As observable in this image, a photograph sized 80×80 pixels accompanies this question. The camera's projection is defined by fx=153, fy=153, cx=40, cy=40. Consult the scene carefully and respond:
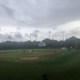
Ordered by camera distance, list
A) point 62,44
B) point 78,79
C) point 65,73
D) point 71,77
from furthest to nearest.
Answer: point 62,44 < point 65,73 < point 71,77 < point 78,79

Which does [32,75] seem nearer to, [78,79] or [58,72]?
[58,72]

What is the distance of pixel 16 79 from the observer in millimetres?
16438

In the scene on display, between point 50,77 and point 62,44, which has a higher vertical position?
point 62,44

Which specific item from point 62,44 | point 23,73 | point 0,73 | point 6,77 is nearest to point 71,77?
point 23,73

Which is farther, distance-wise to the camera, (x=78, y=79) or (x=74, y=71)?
(x=74, y=71)

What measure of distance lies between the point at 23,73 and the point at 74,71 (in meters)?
6.16

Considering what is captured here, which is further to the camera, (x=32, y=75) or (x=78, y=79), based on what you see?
(x=32, y=75)

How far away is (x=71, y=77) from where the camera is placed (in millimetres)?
16562

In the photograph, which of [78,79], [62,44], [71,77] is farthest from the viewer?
[62,44]

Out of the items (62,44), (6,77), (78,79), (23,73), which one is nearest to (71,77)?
(78,79)

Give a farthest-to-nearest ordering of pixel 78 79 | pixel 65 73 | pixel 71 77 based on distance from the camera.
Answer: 1. pixel 65 73
2. pixel 71 77
3. pixel 78 79

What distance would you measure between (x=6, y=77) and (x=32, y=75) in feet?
9.54

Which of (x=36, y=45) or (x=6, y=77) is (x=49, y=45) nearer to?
(x=36, y=45)

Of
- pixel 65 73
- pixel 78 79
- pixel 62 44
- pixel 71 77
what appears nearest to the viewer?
pixel 78 79
